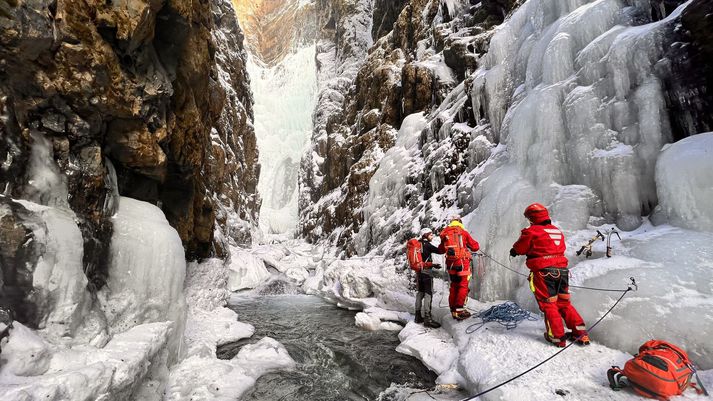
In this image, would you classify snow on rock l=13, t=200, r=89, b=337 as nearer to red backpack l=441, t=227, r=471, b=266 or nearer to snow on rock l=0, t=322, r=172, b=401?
snow on rock l=0, t=322, r=172, b=401

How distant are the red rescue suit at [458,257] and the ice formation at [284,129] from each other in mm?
46210

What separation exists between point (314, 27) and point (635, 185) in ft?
197

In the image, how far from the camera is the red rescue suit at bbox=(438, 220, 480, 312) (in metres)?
6.24

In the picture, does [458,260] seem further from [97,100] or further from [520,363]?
[97,100]

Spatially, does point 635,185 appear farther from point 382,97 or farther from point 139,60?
point 382,97

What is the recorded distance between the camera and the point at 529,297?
6262 millimetres

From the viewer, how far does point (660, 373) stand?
2980 mm

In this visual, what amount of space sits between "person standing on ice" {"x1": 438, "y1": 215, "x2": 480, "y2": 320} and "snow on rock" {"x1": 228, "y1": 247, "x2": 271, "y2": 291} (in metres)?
11.1

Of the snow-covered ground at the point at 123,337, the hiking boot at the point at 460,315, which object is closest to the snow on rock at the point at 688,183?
the hiking boot at the point at 460,315

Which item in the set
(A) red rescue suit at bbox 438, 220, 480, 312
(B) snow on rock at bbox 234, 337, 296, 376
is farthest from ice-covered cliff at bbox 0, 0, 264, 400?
(A) red rescue suit at bbox 438, 220, 480, 312

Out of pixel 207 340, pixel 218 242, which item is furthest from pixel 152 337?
pixel 218 242

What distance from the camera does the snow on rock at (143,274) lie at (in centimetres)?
473

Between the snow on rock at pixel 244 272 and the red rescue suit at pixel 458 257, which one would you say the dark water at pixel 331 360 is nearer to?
the red rescue suit at pixel 458 257

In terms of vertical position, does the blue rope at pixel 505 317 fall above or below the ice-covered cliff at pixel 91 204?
below
